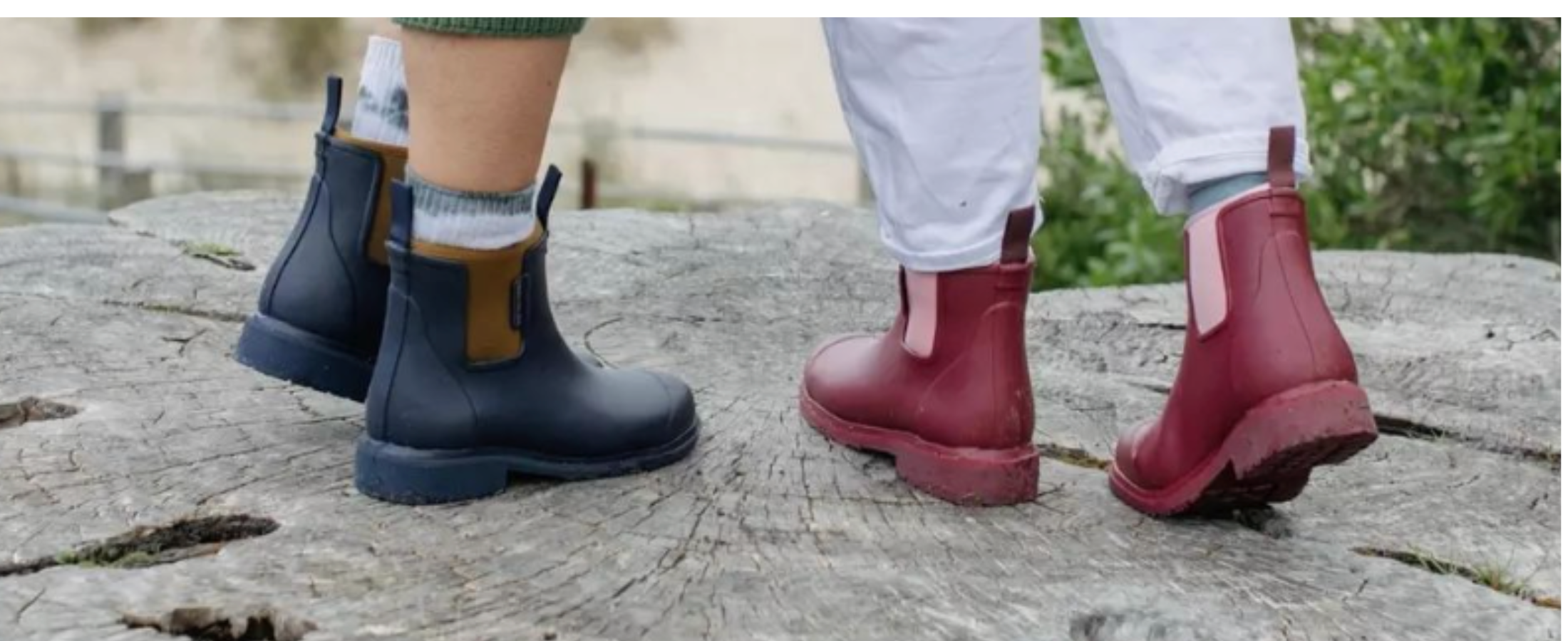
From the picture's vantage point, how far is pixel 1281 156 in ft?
5.33

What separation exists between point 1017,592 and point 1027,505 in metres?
0.24

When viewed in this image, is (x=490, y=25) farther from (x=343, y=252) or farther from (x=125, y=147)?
(x=125, y=147)

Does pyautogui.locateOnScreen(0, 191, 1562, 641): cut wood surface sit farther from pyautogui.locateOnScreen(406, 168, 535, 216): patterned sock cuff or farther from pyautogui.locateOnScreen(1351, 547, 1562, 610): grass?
pyautogui.locateOnScreen(406, 168, 535, 216): patterned sock cuff

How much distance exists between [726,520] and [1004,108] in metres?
0.40

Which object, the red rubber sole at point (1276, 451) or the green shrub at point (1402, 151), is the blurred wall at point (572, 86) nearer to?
the green shrub at point (1402, 151)

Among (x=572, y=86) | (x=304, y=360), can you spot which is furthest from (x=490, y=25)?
(x=572, y=86)

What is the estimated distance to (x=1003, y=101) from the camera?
1.72 meters

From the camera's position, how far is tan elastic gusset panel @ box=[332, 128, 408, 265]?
6.09ft

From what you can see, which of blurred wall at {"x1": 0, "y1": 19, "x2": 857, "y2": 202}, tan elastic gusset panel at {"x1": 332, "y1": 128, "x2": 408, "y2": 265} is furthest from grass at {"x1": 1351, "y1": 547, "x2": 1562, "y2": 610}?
blurred wall at {"x1": 0, "y1": 19, "x2": 857, "y2": 202}

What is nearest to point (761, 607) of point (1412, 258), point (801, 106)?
point (1412, 258)

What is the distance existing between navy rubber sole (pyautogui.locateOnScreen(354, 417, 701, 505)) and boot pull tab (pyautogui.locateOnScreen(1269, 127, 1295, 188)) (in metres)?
0.59

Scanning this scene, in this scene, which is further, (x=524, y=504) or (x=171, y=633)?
(x=524, y=504)

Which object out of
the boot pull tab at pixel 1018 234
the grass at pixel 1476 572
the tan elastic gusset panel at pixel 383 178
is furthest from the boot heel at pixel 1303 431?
the tan elastic gusset panel at pixel 383 178

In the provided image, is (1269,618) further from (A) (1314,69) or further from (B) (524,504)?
(A) (1314,69)
